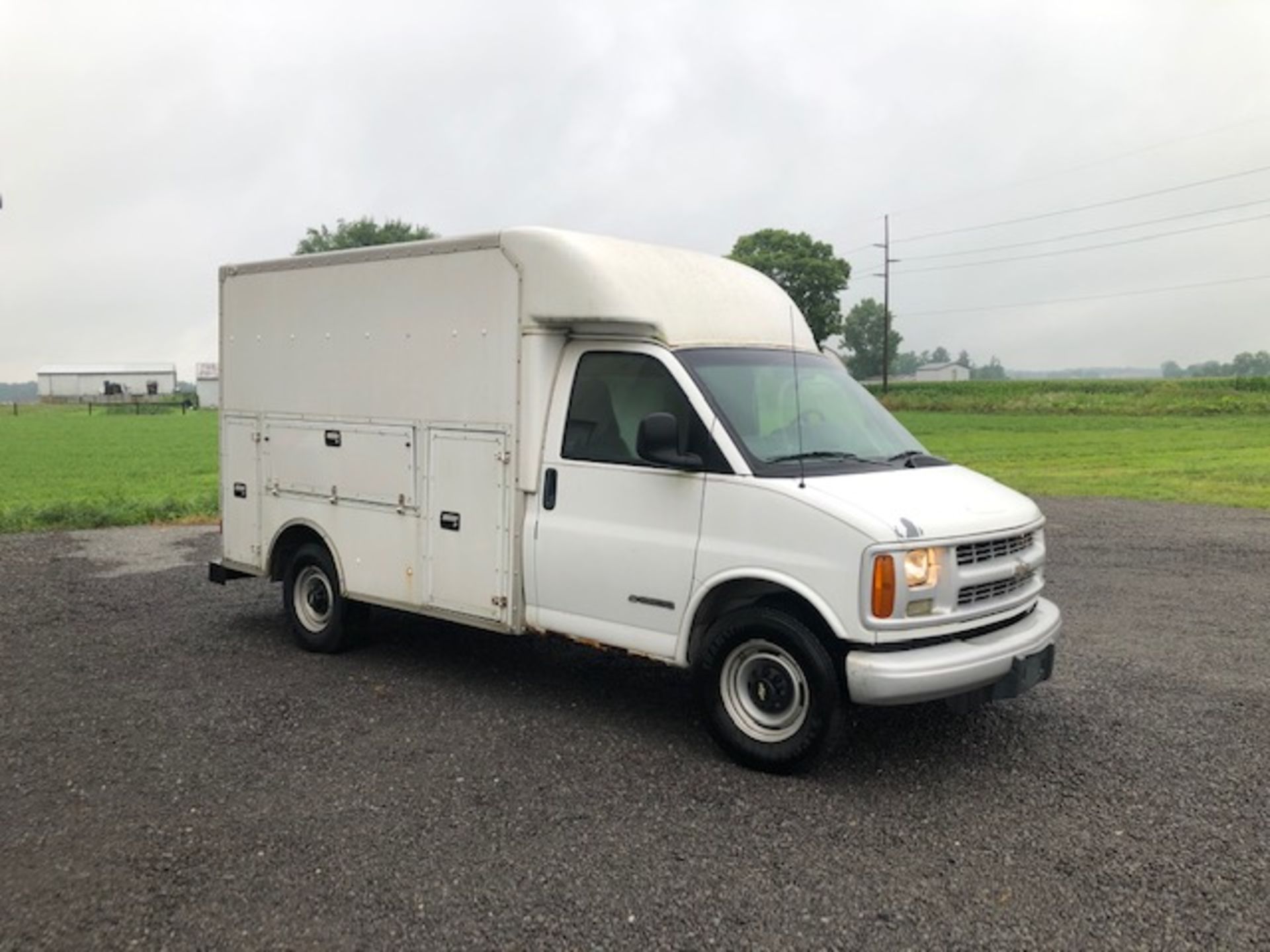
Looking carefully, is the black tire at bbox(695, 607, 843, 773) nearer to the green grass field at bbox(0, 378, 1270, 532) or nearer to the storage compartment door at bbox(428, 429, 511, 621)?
the storage compartment door at bbox(428, 429, 511, 621)

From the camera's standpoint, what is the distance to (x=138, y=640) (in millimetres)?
7973

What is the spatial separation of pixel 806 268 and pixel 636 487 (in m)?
86.1

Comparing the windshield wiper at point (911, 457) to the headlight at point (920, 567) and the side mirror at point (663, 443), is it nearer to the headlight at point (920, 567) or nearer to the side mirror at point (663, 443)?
the headlight at point (920, 567)

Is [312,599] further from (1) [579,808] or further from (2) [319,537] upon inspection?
(1) [579,808]

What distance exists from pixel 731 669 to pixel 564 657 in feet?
8.03

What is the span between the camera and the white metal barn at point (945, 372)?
458 feet

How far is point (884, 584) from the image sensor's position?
4.71 m

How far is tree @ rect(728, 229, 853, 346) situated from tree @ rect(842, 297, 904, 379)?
33.5 metres

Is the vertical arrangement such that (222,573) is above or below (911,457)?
below

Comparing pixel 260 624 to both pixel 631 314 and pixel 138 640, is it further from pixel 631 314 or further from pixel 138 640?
pixel 631 314

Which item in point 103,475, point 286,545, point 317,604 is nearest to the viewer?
point 317,604

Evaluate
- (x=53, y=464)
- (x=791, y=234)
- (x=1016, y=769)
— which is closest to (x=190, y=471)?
(x=53, y=464)

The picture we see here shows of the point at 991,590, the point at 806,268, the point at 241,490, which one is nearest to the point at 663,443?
the point at 991,590

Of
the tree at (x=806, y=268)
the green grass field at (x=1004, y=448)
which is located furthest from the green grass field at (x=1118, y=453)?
the tree at (x=806, y=268)
